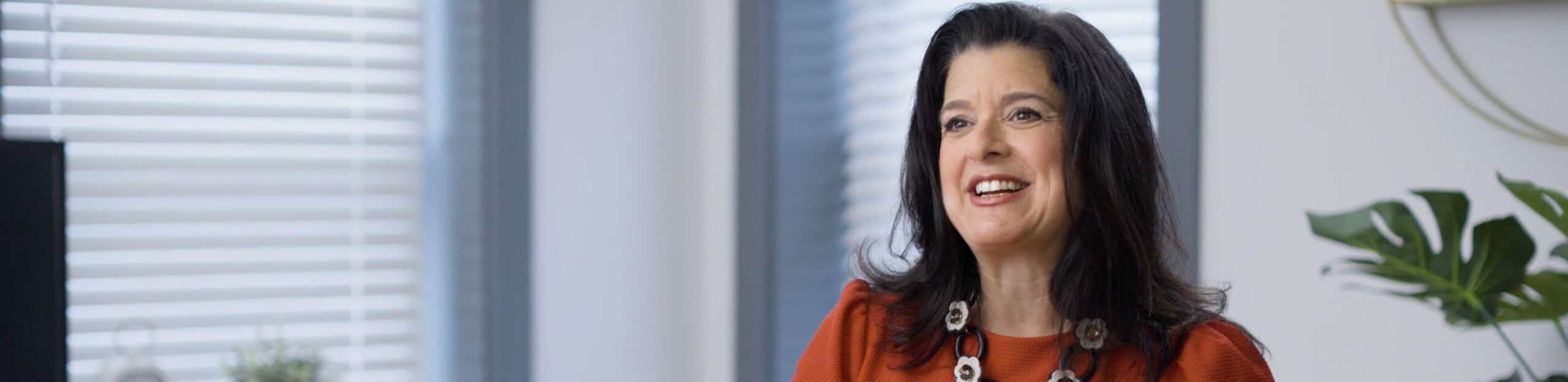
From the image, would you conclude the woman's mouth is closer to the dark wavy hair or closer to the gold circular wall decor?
the dark wavy hair

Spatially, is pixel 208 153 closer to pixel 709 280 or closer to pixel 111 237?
Result: pixel 111 237

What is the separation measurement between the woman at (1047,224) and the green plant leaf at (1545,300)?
0.80 feet

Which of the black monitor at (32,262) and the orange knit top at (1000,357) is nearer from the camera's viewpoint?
the orange knit top at (1000,357)

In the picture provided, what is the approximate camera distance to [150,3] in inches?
98.9

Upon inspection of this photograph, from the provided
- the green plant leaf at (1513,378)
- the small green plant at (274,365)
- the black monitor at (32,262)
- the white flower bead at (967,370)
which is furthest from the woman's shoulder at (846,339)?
the small green plant at (274,365)

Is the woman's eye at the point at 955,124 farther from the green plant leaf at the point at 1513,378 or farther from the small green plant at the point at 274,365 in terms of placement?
the small green plant at the point at 274,365

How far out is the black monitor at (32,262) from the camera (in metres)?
1.53

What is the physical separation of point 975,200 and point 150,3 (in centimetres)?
185

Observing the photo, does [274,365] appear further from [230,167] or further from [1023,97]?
[1023,97]

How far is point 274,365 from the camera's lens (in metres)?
2.48

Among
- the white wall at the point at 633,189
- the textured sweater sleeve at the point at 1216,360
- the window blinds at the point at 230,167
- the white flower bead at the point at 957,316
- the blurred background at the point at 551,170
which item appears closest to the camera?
the textured sweater sleeve at the point at 1216,360

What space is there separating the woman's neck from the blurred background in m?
0.52

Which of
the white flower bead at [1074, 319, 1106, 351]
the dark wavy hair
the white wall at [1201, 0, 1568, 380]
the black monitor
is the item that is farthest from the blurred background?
the black monitor

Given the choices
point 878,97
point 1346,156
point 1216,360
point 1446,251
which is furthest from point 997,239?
point 878,97
